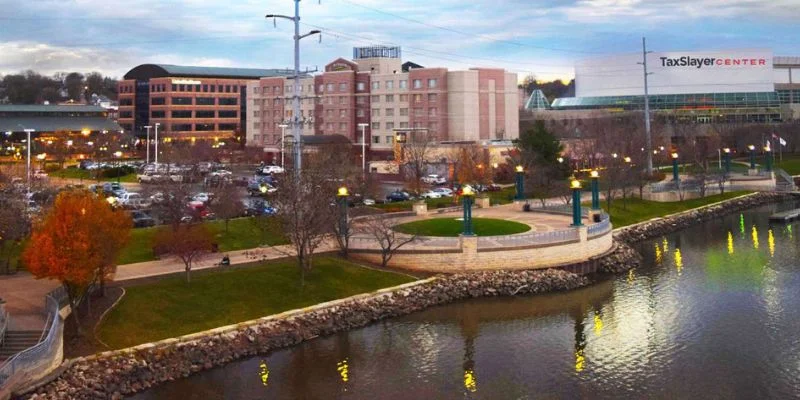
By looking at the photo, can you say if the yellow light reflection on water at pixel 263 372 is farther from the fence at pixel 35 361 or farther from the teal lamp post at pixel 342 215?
the teal lamp post at pixel 342 215

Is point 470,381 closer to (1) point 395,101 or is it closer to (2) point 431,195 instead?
(2) point 431,195

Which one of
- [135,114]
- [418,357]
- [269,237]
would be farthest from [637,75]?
[418,357]

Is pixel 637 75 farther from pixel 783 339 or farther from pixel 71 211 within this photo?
pixel 71 211

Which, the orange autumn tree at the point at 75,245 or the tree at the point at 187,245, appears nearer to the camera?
the orange autumn tree at the point at 75,245

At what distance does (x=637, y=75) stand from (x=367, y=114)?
47.7 metres

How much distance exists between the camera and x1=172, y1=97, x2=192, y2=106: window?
121m

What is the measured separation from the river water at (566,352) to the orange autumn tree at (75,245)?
4678 millimetres

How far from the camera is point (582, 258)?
128 ft

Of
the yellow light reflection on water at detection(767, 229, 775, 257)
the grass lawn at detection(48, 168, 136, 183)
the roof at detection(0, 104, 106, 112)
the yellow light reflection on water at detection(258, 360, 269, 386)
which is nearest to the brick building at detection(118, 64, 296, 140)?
the roof at detection(0, 104, 106, 112)

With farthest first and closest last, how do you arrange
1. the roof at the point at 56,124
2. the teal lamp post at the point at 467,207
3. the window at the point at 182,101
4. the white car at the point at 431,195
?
the window at the point at 182,101 < the roof at the point at 56,124 < the white car at the point at 431,195 < the teal lamp post at the point at 467,207

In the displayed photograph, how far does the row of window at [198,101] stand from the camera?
12119cm

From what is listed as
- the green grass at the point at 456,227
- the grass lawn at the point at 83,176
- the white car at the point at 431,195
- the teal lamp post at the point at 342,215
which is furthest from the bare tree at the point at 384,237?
the grass lawn at the point at 83,176

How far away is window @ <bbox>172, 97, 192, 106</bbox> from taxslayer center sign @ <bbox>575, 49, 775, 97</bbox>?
68219 mm

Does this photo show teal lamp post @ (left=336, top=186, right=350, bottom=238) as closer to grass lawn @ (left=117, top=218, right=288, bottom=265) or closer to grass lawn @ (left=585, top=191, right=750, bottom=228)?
grass lawn @ (left=117, top=218, right=288, bottom=265)
